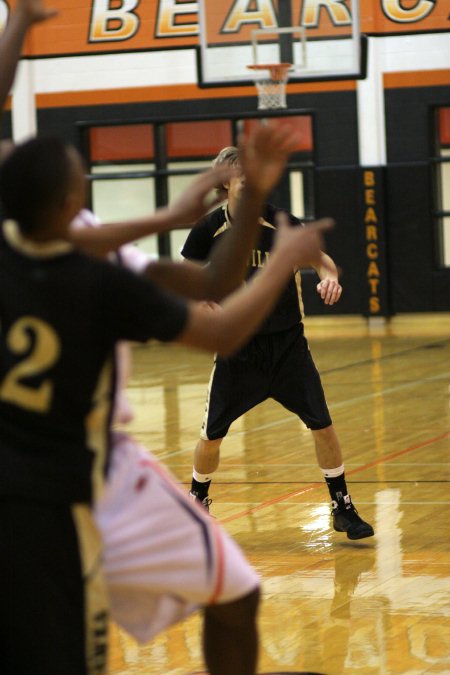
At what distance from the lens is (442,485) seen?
730cm

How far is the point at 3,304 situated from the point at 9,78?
928 millimetres

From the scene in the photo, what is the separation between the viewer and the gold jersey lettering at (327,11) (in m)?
14.3

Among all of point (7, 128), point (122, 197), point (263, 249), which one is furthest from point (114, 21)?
point (263, 249)

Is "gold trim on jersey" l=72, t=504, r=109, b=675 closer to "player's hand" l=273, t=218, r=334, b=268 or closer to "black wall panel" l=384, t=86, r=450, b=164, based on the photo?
"player's hand" l=273, t=218, r=334, b=268

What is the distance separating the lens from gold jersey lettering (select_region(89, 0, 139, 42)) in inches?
725

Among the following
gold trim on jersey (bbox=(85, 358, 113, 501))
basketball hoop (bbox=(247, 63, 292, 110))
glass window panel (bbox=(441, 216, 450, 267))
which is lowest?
glass window panel (bbox=(441, 216, 450, 267))

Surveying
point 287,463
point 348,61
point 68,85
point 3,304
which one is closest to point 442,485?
point 287,463

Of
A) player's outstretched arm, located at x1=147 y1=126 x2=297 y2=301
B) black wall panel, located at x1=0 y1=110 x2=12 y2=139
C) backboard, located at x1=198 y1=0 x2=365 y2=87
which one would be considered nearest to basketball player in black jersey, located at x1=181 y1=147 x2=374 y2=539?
player's outstretched arm, located at x1=147 y1=126 x2=297 y2=301

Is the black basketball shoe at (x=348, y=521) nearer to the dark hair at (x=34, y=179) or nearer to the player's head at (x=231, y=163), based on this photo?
the player's head at (x=231, y=163)

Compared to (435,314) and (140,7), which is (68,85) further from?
(435,314)

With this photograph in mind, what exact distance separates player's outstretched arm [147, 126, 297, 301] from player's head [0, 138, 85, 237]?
1.27ft

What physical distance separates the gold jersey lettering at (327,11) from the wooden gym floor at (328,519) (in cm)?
390

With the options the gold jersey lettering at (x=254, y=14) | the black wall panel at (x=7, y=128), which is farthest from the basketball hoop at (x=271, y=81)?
the black wall panel at (x=7, y=128)

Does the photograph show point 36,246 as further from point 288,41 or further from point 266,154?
point 288,41
